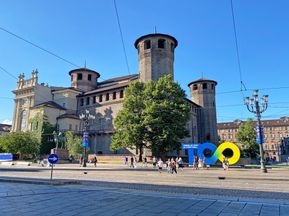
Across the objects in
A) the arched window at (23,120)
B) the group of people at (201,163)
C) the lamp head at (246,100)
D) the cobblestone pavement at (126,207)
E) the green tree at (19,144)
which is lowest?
the cobblestone pavement at (126,207)

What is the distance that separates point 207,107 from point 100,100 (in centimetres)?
3047

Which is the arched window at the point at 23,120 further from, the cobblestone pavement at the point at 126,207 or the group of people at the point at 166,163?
the cobblestone pavement at the point at 126,207

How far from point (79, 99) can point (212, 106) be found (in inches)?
1450

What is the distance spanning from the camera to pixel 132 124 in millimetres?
42062

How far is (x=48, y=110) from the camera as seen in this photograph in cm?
6247

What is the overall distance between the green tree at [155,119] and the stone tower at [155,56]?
1016cm

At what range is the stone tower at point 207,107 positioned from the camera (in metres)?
74.2

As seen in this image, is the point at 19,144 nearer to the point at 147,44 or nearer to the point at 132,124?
the point at 132,124

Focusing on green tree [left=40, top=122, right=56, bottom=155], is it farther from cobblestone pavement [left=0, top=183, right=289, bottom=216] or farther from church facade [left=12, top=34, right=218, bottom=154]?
cobblestone pavement [left=0, top=183, right=289, bottom=216]

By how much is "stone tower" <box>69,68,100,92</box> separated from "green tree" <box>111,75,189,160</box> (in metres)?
30.3

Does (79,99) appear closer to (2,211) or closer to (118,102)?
(118,102)

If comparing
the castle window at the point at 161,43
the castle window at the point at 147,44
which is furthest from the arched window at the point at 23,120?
the castle window at the point at 161,43

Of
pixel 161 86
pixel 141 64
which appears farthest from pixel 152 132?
pixel 141 64

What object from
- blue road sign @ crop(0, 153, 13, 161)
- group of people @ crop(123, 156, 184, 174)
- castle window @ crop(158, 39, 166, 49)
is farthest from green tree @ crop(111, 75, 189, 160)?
blue road sign @ crop(0, 153, 13, 161)
